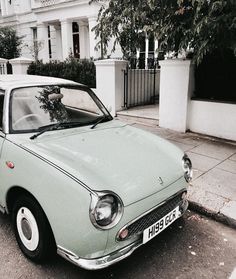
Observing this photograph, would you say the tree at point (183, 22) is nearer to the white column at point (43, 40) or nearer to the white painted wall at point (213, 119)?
the white painted wall at point (213, 119)

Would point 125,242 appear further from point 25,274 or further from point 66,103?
point 66,103

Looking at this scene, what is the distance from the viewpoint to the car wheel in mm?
2449

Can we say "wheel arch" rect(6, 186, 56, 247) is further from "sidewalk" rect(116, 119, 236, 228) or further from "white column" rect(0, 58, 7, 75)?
"white column" rect(0, 58, 7, 75)

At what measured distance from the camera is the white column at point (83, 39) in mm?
16641

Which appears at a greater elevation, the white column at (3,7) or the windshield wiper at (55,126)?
→ the white column at (3,7)

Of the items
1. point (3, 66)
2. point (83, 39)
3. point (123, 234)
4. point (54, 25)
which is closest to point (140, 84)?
point (3, 66)

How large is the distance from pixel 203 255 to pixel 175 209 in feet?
1.90

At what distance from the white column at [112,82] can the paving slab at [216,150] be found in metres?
3.39

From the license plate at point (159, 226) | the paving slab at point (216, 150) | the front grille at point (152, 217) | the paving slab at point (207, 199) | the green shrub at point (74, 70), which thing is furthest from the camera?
the green shrub at point (74, 70)

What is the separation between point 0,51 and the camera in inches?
618

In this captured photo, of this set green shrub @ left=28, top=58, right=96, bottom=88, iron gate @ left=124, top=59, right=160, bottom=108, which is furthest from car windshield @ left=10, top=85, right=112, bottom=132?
green shrub @ left=28, top=58, right=96, bottom=88

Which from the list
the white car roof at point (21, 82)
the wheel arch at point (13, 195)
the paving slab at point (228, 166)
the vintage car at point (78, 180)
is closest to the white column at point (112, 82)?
the paving slab at point (228, 166)

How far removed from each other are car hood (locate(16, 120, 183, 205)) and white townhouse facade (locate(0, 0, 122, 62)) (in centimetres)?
1094

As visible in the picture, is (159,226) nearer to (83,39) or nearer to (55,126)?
(55,126)
